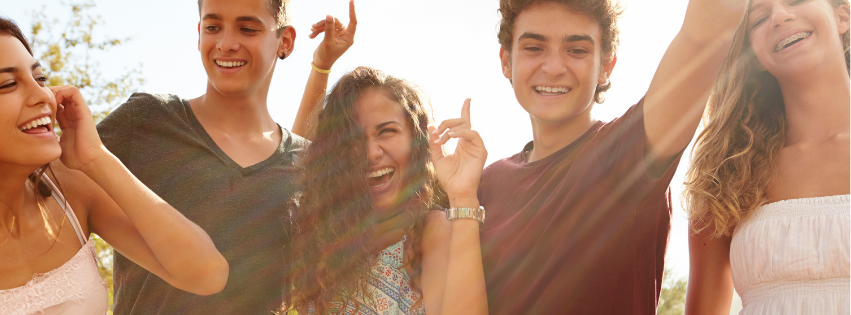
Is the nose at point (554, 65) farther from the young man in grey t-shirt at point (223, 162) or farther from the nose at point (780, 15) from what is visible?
the young man in grey t-shirt at point (223, 162)

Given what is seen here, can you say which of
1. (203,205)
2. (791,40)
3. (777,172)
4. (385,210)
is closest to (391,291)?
(385,210)

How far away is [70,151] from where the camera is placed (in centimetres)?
258

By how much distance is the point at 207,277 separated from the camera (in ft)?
8.80

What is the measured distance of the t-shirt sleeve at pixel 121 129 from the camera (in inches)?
126

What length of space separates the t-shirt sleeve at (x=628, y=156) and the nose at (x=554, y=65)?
719 mm

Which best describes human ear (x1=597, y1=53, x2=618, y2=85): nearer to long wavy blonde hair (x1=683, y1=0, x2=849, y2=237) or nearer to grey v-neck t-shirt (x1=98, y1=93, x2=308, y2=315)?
long wavy blonde hair (x1=683, y1=0, x2=849, y2=237)

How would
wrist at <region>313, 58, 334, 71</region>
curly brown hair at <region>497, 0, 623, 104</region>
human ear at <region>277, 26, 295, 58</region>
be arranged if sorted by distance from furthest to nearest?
wrist at <region>313, 58, 334, 71</region> → human ear at <region>277, 26, 295, 58</region> → curly brown hair at <region>497, 0, 623, 104</region>

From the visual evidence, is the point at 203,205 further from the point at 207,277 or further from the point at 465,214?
the point at 465,214

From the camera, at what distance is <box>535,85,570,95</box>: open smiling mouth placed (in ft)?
10.0

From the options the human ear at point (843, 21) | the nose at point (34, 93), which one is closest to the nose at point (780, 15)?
the human ear at point (843, 21)

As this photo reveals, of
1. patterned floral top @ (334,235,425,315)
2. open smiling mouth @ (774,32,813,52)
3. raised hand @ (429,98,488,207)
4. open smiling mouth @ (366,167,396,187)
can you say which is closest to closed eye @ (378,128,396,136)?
open smiling mouth @ (366,167,396,187)

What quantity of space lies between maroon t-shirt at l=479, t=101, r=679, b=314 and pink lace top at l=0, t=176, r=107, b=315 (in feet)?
5.45

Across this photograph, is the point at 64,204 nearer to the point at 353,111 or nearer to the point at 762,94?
the point at 353,111

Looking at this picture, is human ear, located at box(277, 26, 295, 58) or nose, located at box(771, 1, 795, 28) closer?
nose, located at box(771, 1, 795, 28)
